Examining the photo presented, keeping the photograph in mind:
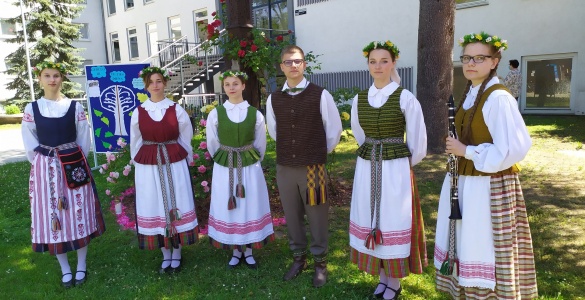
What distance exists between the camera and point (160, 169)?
3.55 m

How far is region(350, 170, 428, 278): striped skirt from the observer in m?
2.89

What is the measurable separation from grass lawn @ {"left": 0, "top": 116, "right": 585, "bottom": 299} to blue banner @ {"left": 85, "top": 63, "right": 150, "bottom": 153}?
5.78ft

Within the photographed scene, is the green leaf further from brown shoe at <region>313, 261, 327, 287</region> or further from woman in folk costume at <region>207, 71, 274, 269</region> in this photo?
brown shoe at <region>313, 261, 327, 287</region>

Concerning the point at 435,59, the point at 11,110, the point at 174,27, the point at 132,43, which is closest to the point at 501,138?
the point at 435,59

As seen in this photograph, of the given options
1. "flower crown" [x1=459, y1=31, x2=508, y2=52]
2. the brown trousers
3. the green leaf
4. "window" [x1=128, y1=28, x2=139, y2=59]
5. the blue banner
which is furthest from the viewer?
"window" [x1=128, y1=28, x2=139, y2=59]

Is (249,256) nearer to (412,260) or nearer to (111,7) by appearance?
(412,260)

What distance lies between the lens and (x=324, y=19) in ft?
51.0

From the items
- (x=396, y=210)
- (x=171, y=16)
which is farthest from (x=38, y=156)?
(x=171, y=16)

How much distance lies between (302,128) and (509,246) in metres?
1.58

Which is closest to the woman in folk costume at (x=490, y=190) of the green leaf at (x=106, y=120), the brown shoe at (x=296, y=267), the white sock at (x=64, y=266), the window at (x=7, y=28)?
the brown shoe at (x=296, y=267)

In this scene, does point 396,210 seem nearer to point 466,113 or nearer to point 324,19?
point 466,113

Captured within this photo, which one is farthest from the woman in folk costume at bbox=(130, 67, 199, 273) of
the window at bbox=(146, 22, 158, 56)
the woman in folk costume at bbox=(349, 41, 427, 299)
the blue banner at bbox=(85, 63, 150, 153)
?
the window at bbox=(146, 22, 158, 56)

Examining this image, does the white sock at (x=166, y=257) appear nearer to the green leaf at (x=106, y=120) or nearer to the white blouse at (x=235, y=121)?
the white blouse at (x=235, y=121)

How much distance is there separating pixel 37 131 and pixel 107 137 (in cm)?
372
